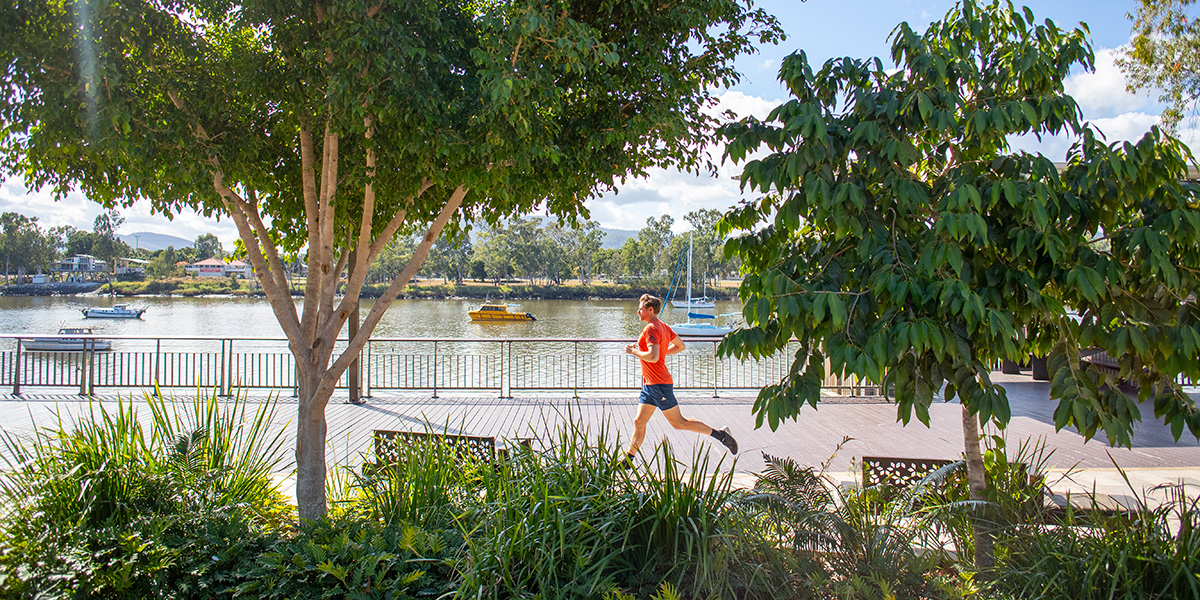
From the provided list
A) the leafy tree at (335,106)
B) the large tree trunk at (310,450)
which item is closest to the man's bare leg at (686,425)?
the leafy tree at (335,106)

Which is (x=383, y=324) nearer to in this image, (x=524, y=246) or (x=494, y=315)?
(x=494, y=315)

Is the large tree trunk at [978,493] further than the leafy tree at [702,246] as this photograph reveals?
No

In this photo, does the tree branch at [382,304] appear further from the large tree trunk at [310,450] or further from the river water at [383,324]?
the river water at [383,324]

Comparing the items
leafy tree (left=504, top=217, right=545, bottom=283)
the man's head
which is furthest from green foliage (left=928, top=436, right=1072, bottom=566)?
leafy tree (left=504, top=217, right=545, bottom=283)

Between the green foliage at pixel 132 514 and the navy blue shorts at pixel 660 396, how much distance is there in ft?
10.8

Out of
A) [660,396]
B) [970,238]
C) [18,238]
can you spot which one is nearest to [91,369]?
[660,396]

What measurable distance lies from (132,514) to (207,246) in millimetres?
167965

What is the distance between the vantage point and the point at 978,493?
327 centimetres

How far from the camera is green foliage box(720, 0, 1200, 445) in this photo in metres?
2.19

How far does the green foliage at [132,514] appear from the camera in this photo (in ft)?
8.45

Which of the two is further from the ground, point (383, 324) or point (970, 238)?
point (970, 238)

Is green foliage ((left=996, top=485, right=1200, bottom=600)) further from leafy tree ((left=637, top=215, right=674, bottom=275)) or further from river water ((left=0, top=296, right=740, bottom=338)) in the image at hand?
leafy tree ((left=637, top=215, right=674, bottom=275))

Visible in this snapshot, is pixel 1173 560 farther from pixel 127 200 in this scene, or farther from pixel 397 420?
pixel 397 420

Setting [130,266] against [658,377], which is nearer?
[658,377]
